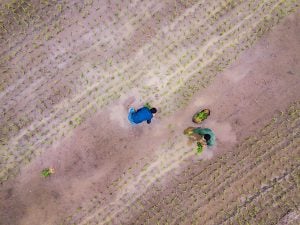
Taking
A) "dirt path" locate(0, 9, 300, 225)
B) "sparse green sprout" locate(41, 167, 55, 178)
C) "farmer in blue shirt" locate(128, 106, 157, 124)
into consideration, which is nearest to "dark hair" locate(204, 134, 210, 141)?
"dirt path" locate(0, 9, 300, 225)

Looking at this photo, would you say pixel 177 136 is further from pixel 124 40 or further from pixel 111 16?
pixel 111 16

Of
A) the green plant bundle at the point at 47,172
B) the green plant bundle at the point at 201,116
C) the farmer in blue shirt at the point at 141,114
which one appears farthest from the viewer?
the green plant bundle at the point at 201,116

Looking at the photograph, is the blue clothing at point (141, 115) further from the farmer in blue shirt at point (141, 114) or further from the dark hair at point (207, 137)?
the dark hair at point (207, 137)

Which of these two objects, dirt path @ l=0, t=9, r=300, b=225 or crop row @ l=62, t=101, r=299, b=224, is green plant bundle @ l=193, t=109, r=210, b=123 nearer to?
dirt path @ l=0, t=9, r=300, b=225

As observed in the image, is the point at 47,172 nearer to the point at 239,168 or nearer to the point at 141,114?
the point at 141,114

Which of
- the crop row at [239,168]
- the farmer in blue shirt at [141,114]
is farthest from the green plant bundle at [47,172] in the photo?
the crop row at [239,168]

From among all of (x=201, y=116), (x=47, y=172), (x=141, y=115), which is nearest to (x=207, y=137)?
(x=201, y=116)

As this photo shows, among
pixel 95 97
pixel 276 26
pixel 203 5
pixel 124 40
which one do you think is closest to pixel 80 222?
pixel 95 97
